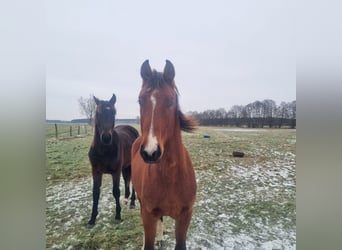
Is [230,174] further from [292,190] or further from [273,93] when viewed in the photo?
[273,93]

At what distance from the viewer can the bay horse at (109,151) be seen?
5.58ft

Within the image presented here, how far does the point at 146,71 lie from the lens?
1.60 m

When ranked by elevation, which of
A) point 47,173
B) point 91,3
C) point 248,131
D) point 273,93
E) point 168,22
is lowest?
point 47,173

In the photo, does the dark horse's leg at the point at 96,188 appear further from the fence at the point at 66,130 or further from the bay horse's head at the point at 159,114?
the bay horse's head at the point at 159,114

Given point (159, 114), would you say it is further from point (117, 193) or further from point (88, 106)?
point (117, 193)

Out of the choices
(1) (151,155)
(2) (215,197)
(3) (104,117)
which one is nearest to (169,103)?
(1) (151,155)

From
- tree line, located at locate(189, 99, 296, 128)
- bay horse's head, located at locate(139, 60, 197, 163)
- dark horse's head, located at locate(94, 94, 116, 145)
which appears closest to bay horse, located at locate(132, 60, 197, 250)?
bay horse's head, located at locate(139, 60, 197, 163)

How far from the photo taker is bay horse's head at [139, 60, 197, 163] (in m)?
1.45

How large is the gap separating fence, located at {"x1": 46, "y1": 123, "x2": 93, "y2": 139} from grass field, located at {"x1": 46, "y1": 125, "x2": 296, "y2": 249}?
0.05 meters

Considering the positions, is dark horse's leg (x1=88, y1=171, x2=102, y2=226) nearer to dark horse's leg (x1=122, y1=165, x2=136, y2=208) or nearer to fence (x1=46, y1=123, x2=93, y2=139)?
dark horse's leg (x1=122, y1=165, x2=136, y2=208)

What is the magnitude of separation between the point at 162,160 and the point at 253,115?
65 cm
